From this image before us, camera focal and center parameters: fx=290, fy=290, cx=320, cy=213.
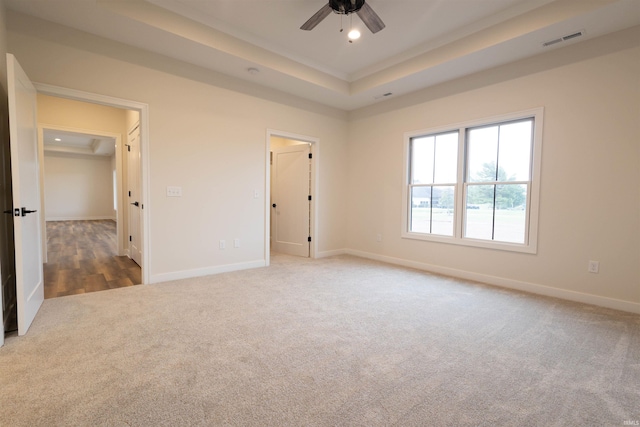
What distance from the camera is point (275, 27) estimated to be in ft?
11.4

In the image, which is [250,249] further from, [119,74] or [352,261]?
[119,74]

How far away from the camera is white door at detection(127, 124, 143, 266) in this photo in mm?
4582

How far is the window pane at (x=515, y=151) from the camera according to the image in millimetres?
3695

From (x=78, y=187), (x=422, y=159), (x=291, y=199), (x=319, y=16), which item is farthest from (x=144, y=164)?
(x=78, y=187)

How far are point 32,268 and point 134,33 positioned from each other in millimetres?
2568

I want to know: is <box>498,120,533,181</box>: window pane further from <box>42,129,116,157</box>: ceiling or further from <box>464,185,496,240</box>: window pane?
<box>42,129,116,157</box>: ceiling

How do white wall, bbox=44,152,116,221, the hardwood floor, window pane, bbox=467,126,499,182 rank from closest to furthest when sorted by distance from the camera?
the hardwood floor, window pane, bbox=467,126,499,182, white wall, bbox=44,152,116,221

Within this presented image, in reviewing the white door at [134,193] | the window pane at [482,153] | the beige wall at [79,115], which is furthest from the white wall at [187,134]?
the window pane at [482,153]

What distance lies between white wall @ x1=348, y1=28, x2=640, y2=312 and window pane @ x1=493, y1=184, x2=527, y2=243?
218 mm

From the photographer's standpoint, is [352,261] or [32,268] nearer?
[32,268]

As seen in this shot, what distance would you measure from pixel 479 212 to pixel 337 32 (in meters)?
3.08

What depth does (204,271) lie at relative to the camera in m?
4.12

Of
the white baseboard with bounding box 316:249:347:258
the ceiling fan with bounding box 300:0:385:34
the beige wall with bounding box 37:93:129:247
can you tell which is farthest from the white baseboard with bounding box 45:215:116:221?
the ceiling fan with bounding box 300:0:385:34

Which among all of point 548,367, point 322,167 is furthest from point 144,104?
point 548,367
